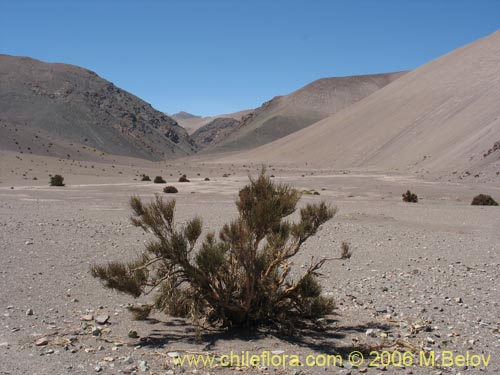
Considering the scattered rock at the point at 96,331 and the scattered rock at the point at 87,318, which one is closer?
the scattered rock at the point at 96,331

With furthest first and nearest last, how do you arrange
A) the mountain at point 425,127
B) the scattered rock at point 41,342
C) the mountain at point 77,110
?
the mountain at point 77,110 → the mountain at point 425,127 → the scattered rock at point 41,342

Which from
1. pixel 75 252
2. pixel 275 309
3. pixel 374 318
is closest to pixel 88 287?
pixel 75 252

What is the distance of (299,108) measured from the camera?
523ft

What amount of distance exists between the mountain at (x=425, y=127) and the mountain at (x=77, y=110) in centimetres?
3504

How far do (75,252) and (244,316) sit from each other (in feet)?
17.7

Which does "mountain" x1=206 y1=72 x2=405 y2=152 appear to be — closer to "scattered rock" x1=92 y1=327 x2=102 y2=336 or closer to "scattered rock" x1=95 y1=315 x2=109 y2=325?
"scattered rock" x1=95 y1=315 x2=109 y2=325

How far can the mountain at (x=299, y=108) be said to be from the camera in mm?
145750

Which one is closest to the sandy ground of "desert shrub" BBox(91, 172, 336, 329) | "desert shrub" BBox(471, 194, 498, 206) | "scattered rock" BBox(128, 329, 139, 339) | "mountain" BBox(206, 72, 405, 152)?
"scattered rock" BBox(128, 329, 139, 339)

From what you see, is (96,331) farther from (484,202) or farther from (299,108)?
(299,108)

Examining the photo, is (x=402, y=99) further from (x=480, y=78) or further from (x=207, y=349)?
(x=207, y=349)

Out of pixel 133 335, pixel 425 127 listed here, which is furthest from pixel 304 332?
pixel 425 127

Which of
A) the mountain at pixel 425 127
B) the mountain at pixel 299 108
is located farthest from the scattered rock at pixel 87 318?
the mountain at pixel 299 108

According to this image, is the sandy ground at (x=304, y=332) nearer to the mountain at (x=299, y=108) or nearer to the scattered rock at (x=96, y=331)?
the scattered rock at (x=96, y=331)

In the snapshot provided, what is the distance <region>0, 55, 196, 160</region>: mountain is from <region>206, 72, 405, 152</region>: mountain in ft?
61.8
